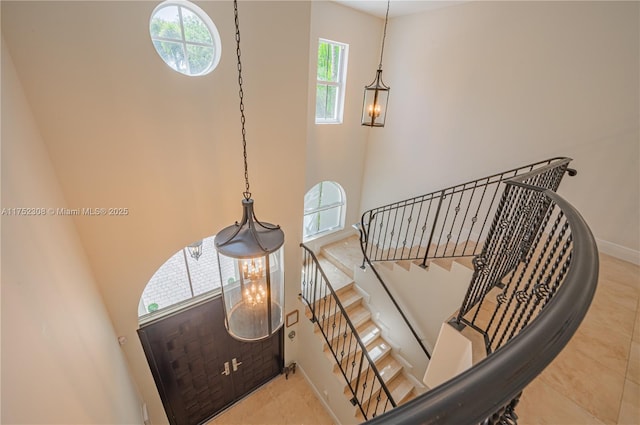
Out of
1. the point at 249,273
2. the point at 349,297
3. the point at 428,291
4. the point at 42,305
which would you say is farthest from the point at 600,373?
the point at 349,297

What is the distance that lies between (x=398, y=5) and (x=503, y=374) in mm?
5338

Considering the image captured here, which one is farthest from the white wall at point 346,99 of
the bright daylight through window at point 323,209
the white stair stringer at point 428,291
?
the white stair stringer at point 428,291

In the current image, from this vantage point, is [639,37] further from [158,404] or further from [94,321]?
[158,404]

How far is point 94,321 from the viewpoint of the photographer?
197 centimetres

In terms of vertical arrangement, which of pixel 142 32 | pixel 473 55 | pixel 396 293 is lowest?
pixel 396 293

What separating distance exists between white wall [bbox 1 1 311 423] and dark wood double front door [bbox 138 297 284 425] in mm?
159

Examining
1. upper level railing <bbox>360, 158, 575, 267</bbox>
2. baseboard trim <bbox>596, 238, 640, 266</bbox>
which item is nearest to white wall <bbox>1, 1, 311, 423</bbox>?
upper level railing <bbox>360, 158, 575, 267</bbox>

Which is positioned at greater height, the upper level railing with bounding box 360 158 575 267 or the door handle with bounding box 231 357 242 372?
the upper level railing with bounding box 360 158 575 267

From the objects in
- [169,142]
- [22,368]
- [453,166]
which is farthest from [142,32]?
[453,166]

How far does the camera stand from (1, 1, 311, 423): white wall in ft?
5.56

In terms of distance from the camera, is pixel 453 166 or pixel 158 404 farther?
pixel 453 166

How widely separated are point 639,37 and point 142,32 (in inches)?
185

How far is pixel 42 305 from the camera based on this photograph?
4.18ft

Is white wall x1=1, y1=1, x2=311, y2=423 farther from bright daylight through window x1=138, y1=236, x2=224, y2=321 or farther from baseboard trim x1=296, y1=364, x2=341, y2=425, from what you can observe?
baseboard trim x1=296, y1=364, x2=341, y2=425
